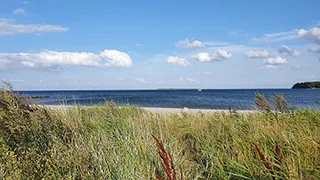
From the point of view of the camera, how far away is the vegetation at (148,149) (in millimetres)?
3447

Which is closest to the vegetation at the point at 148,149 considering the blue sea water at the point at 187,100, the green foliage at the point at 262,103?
the green foliage at the point at 262,103

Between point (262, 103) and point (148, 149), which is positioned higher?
point (262, 103)

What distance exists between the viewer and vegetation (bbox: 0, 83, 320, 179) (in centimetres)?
345

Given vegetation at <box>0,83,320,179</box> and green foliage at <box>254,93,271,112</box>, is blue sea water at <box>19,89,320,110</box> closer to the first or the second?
green foliage at <box>254,93,271,112</box>

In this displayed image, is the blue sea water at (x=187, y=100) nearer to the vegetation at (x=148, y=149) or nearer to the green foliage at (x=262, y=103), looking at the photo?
the green foliage at (x=262, y=103)

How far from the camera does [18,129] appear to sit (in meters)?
5.08

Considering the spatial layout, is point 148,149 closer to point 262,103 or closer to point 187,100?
point 262,103

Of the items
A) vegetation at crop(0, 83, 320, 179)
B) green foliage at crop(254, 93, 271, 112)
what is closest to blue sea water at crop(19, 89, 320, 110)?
green foliage at crop(254, 93, 271, 112)

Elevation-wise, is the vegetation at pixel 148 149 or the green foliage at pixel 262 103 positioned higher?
the green foliage at pixel 262 103

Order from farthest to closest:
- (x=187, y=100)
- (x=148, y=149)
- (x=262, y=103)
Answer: (x=187, y=100)
(x=262, y=103)
(x=148, y=149)

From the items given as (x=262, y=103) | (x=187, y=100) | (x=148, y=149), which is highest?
(x=262, y=103)

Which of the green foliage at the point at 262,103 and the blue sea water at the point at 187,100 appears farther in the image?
the blue sea water at the point at 187,100

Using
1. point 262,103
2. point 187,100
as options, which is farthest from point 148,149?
point 187,100

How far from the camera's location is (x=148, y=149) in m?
4.27
